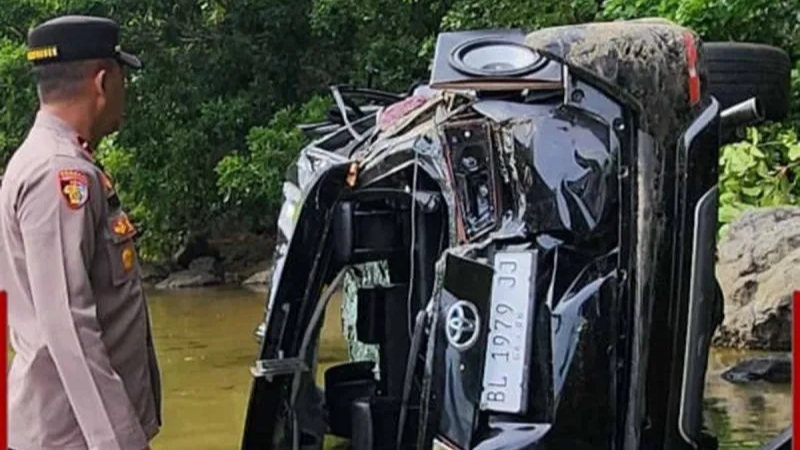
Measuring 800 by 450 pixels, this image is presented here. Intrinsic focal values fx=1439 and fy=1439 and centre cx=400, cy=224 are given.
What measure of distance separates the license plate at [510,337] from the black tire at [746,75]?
1.42 m

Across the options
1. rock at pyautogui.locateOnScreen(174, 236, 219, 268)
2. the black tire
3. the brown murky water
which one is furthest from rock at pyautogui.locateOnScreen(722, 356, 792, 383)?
rock at pyautogui.locateOnScreen(174, 236, 219, 268)

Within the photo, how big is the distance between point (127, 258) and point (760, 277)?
8391mm

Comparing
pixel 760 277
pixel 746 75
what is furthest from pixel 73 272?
pixel 760 277

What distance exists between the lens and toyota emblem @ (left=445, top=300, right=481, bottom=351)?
13.0 ft

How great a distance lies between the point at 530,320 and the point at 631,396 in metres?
0.36

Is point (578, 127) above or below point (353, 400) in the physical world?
above

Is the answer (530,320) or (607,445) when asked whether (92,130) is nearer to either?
(530,320)

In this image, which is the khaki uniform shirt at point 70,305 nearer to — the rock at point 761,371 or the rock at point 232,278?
the rock at point 761,371

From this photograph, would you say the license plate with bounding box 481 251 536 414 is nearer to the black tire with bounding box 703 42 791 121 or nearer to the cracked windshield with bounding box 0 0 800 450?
the cracked windshield with bounding box 0 0 800 450

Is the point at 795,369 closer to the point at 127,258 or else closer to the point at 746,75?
the point at 127,258

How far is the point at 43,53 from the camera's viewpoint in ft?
10.1

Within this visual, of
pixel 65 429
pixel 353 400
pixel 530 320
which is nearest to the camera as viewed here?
pixel 65 429

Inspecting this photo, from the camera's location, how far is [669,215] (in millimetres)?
3963

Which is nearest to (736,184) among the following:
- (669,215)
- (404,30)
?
(404,30)
